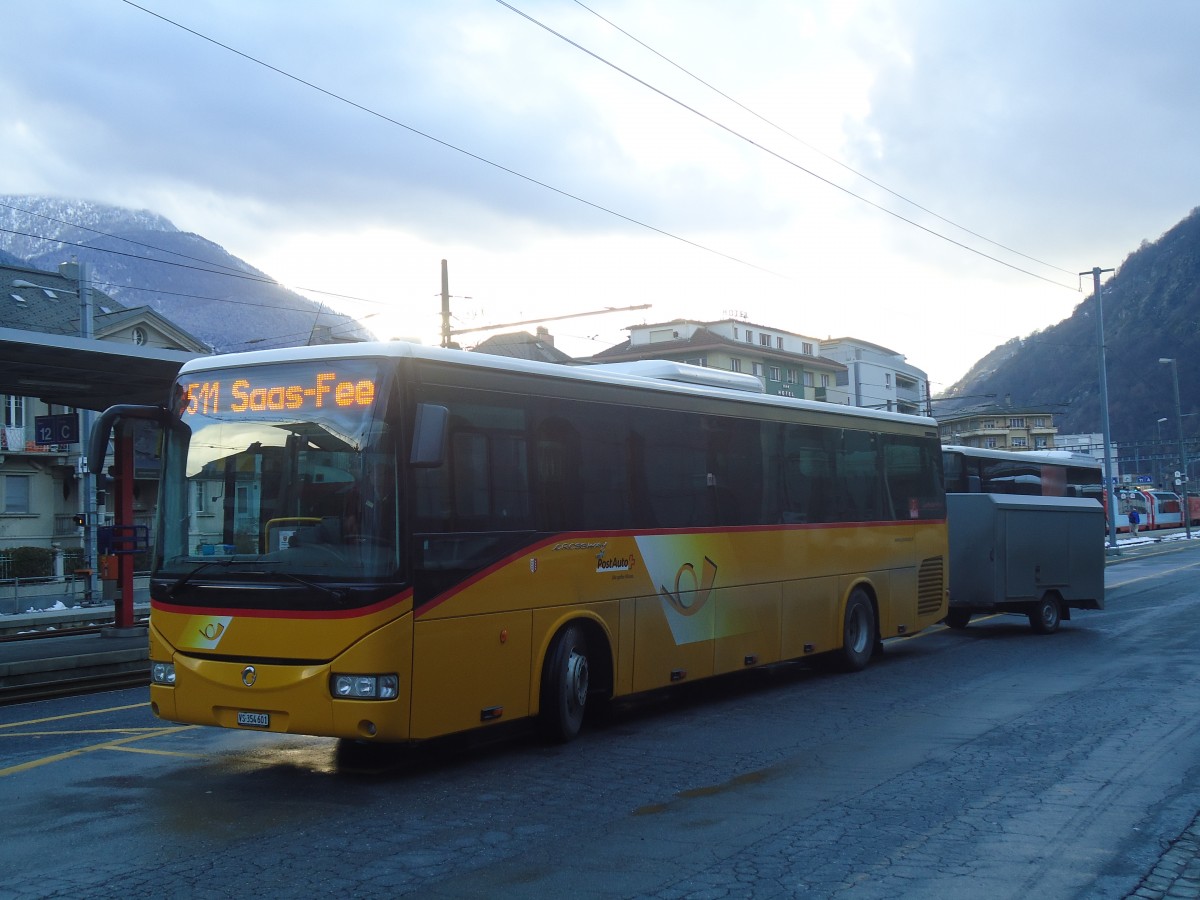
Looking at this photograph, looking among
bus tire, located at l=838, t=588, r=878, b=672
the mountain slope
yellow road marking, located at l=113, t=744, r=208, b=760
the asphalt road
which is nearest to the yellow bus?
Answer: the asphalt road

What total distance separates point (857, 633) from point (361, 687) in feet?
26.9

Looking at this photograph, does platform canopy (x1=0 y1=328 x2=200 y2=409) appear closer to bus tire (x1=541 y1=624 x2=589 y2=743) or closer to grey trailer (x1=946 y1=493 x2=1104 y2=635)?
bus tire (x1=541 y1=624 x2=589 y2=743)

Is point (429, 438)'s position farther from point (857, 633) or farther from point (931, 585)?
point (931, 585)

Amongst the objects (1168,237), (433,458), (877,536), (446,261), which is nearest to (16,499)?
(446,261)

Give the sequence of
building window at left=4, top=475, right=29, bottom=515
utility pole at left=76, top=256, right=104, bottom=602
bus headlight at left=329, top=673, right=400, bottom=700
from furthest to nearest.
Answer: building window at left=4, top=475, right=29, bottom=515
utility pole at left=76, top=256, right=104, bottom=602
bus headlight at left=329, top=673, right=400, bottom=700

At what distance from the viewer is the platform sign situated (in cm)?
1941

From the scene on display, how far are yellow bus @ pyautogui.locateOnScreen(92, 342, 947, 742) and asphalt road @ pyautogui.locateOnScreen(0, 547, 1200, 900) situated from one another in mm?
590

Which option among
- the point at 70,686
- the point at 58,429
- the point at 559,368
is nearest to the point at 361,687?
the point at 559,368

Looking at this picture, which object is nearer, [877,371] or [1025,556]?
[1025,556]

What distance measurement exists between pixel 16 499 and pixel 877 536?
145ft

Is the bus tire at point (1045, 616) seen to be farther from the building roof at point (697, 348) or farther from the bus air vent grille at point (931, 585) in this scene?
the building roof at point (697, 348)

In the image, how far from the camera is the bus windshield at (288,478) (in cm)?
823

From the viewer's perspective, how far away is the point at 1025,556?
19.0 meters

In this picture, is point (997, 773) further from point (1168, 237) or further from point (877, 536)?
point (1168, 237)
